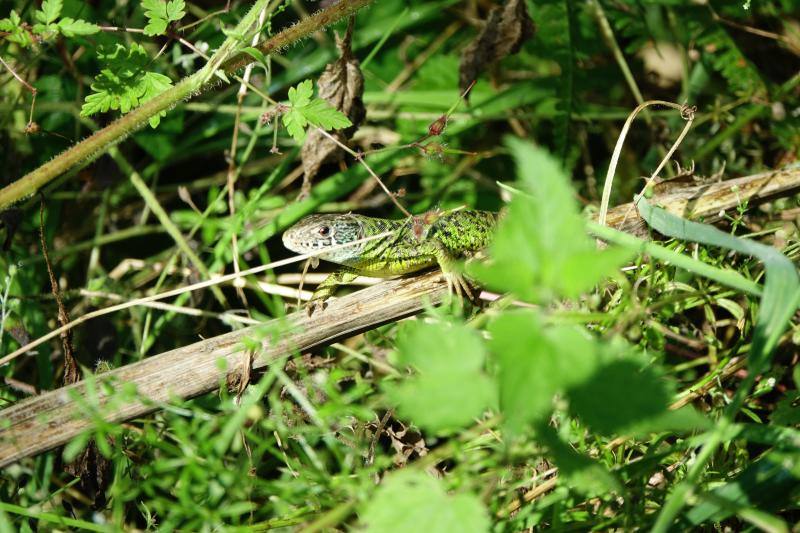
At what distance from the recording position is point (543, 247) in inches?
54.5

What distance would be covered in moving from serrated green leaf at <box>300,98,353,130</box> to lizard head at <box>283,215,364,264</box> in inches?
25.9

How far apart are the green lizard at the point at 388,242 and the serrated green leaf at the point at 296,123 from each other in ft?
1.86

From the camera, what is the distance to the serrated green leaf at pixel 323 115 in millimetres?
2562

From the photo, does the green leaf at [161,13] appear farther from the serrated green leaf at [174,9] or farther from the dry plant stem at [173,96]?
the dry plant stem at [173,96]

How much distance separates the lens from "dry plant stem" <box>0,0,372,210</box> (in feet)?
8.56

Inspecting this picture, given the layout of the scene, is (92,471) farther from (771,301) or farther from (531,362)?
(771,301)

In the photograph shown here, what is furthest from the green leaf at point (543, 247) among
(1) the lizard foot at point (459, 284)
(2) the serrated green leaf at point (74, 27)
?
(2) the serrated green leaf at point (74, 27)

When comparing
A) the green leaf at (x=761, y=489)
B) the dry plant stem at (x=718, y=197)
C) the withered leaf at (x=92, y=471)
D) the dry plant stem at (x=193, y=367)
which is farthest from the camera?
the dry plant stem at (x=718, y=197)

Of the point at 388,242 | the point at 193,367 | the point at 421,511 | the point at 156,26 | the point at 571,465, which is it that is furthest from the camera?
the point at 388,242

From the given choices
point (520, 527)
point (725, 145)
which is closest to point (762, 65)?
point (725, 145)

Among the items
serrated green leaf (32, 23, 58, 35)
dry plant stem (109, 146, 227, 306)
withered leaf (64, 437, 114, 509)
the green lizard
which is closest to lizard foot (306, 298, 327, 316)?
the green lizard

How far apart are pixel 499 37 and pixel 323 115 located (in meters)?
1.31

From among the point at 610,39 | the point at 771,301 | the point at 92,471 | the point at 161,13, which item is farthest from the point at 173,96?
the point at 610,39

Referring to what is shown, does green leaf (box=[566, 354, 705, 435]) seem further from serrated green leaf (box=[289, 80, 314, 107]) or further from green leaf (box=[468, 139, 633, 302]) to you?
serrated green leaf (box=[289, 80, 314, 107])
